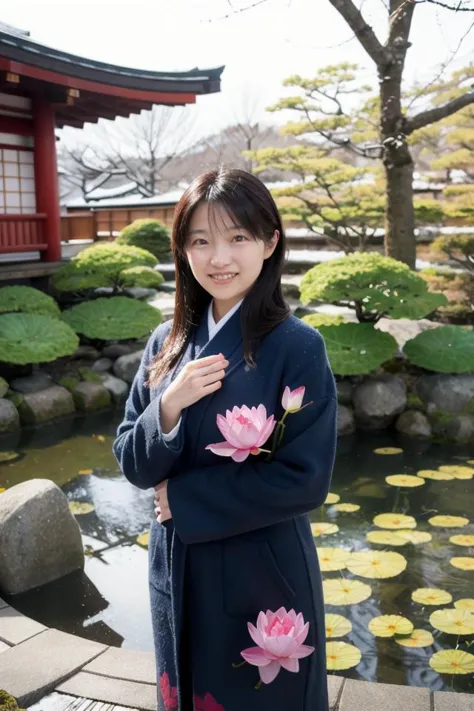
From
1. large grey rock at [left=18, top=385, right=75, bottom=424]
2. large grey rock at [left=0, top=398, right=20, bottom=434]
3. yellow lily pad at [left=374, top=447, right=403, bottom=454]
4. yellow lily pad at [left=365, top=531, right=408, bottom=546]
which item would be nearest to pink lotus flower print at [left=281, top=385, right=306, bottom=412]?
yellow lily pad at [left=365, top=531, right=408, bottom=546]

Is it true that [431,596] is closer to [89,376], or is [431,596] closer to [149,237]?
[89,376]

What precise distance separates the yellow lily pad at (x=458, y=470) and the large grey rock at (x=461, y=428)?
733 millimetres

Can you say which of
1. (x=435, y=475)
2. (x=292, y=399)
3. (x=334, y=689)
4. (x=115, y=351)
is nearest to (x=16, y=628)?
(x=334, y=689)

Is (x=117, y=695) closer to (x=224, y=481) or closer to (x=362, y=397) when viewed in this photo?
(x=224, y=481)

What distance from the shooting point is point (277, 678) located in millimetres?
1479

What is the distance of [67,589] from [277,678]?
2.56m

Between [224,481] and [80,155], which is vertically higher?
[80,155]

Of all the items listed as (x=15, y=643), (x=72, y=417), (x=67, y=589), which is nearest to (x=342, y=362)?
(x=72, y=417)

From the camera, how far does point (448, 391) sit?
6.69m

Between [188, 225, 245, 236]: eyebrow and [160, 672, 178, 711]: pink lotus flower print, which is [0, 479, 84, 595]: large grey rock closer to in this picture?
[160, 672, 178, 711]: pink lotus flower print

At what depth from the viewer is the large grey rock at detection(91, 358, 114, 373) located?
8.04 meters

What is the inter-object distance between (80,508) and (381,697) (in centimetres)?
286

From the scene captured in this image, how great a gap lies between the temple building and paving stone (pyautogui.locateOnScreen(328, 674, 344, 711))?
8121 millimetres

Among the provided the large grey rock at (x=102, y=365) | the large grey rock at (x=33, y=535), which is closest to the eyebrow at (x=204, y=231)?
the large grey rock at (x=33, y=535)
